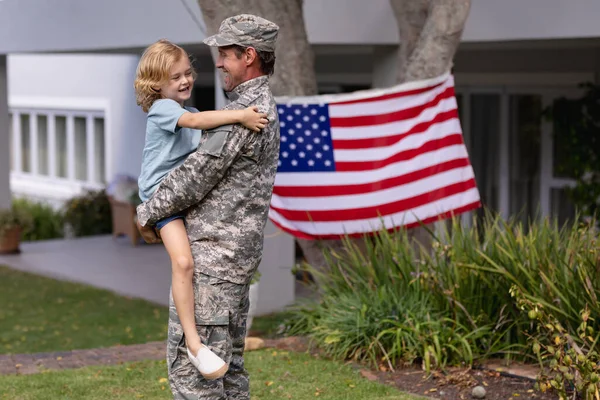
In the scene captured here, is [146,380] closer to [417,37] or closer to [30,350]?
[30,350]

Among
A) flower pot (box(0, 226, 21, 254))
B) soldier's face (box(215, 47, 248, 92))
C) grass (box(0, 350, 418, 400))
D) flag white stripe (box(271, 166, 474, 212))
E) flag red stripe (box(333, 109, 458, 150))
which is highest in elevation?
soldier's face (box(215, 47, 248, 92))

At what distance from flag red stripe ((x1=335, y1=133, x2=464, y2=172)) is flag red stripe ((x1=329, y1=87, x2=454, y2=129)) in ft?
0.89

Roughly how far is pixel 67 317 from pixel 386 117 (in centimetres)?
429

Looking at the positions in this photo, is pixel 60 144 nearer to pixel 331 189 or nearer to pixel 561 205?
pixel 561 205

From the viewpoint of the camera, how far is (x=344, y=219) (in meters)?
8.10

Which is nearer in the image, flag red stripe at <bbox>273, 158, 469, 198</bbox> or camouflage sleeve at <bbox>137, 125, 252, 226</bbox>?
camouflage sleeve at <bbox>137, 125, 252, 226</bbox>

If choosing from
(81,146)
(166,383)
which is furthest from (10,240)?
(166,383)

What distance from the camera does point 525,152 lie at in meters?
12.9

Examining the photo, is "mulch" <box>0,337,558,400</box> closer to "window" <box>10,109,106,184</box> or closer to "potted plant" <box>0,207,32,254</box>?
"potted plant" <box>0,207,32,254</box>

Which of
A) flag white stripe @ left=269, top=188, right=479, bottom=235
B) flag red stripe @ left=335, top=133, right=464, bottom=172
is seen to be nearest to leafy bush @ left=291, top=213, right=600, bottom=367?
flag white stripe @ left=269, top=188, right=479, bottom=235

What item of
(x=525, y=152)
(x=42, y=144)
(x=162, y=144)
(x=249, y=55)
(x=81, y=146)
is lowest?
(x=42, y=144)

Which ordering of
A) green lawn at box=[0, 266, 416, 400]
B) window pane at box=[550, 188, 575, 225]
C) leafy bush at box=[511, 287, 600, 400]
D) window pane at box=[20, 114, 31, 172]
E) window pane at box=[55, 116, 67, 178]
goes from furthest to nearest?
1. window pane at box=[20, 114, 31, 172]
2. window pane at box=[55, 116, 67, 178]
3. window pane at box=[550, 188, 575, 225]
4. green lawn at box=[0, 266, 416, 400]
5. leafy bush at box=[511, 287, 600, 400]

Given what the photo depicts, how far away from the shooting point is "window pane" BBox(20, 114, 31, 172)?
21883 millimetres

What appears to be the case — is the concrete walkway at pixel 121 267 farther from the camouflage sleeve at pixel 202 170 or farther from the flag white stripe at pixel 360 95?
the camouflage sleeve at pixel 202 170
